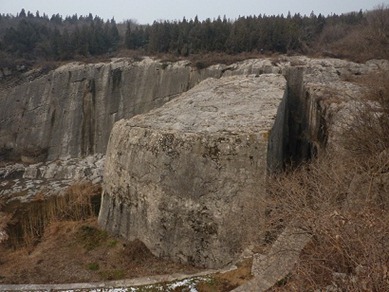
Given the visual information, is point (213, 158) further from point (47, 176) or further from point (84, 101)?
point (84, 101)

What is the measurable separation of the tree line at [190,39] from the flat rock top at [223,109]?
71.8ft

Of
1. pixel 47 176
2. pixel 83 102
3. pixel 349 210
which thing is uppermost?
pixel 83 102

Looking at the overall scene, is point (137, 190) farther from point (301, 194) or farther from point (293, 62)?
point (293, 62)

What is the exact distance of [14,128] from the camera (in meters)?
37.2

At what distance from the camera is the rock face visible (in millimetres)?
12617

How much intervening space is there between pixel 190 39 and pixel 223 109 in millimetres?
30661

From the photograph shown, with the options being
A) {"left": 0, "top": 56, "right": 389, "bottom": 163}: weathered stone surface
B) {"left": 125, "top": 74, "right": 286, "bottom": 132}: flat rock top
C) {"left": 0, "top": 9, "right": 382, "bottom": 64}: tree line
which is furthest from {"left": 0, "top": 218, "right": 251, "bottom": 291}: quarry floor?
{"left": 0, "top": 9, "right": 382, "bottom": 64}: tree line

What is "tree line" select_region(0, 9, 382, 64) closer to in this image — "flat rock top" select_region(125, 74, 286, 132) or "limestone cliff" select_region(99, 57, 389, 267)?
"flat rock top" select_region(125, 74, 286, 132)

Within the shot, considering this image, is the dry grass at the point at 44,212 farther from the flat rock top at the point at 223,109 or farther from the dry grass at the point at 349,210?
the dry grass at the point at 349,210

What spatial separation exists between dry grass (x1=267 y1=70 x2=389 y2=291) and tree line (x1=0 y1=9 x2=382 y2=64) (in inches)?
1165

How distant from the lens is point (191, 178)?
1339 centimetres

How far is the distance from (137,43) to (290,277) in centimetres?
4962

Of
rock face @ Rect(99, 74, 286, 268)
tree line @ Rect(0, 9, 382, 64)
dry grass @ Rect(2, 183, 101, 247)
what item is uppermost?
tree line @ Rect(0, 9, 382, 64)

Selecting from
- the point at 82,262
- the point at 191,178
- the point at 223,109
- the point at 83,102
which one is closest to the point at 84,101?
the point at 83,102
